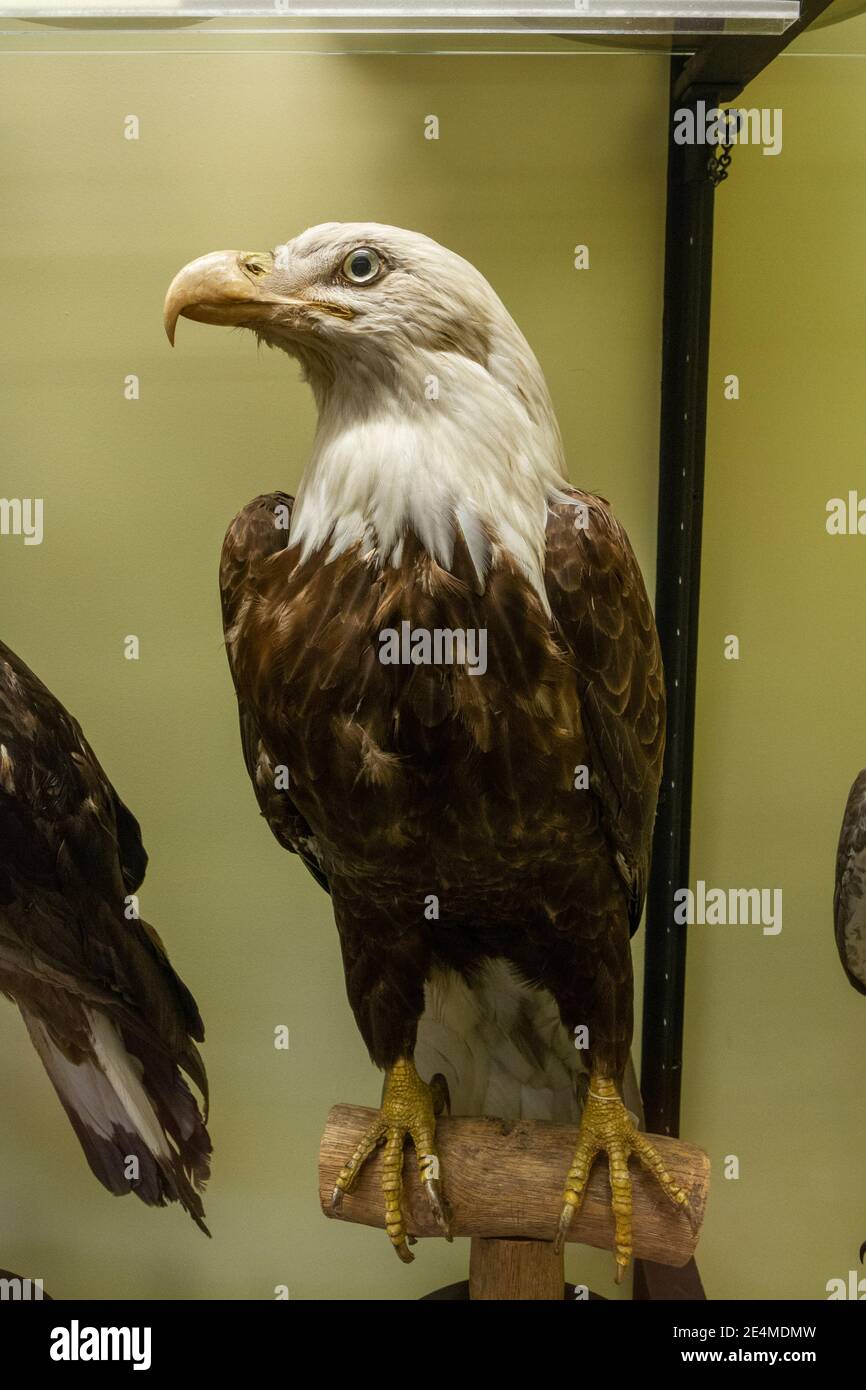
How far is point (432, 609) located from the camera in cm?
104

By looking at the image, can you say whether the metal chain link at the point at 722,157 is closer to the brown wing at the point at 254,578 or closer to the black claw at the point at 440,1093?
the brown wing at the point at 254,578

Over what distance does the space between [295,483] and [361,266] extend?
1.40 feet

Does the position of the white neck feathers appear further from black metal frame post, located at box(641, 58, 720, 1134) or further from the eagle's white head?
black metal frame post, located at box(641, 58, 720, 1134)

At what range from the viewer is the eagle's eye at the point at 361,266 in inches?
41.0

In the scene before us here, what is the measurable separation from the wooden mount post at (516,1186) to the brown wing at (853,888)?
1.40 feet

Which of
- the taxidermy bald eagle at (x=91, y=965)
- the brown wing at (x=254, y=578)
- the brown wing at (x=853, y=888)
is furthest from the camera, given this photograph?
the brown wing at (x=853, y=888)

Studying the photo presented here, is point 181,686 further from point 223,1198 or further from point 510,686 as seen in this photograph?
point 223,1198

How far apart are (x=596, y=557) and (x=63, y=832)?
784 millimetres

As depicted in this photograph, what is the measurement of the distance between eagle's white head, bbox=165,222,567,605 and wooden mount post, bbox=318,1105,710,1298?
695 mm

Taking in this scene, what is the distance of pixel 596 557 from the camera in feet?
3.45

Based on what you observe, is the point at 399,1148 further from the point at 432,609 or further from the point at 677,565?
the point at 677,565

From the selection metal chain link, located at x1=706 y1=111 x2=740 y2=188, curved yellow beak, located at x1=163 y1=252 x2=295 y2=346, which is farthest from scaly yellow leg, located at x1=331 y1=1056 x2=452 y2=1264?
metal chain link, located at x1=706 y1=111 x2=740 y2=188

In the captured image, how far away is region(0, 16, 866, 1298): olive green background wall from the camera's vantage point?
53.6 inches

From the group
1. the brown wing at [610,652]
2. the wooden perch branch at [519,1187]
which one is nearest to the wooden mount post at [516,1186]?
the wooden perch branch at [519,1187]
